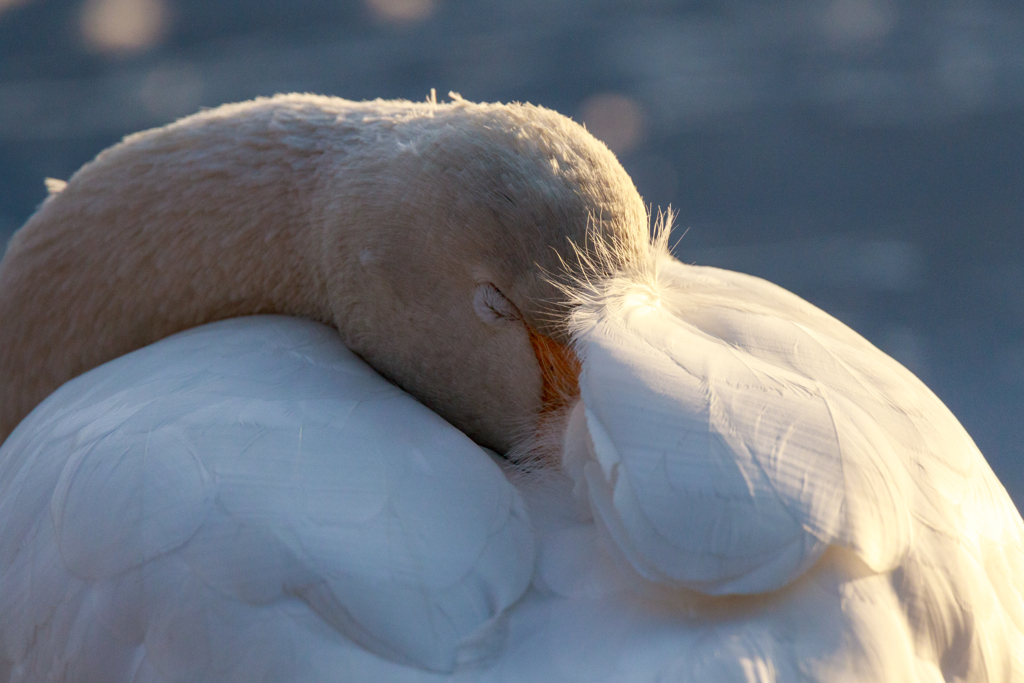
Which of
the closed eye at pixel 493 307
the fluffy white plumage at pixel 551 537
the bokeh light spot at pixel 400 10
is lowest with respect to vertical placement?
the bokeh light spot at pixel 400 10

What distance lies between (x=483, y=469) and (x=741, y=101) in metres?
3.44

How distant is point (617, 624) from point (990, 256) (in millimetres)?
2864

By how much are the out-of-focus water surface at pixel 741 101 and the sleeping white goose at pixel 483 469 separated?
1.66 metres

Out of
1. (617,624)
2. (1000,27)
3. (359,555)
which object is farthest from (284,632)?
(1000,27)

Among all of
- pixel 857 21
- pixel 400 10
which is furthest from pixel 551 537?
pixel 857 21

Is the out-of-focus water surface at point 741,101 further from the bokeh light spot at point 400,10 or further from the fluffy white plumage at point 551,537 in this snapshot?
the fluffy white plumage at point 551,537

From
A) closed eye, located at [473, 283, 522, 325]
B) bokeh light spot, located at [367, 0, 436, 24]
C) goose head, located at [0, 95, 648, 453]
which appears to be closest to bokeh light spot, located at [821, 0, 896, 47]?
bokeh light spot, located at [367, 0, 436, 24]

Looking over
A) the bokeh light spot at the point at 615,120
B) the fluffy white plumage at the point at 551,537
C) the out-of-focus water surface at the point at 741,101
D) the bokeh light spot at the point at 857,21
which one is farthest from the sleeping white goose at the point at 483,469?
the bokeh light spot at the point at 857,21

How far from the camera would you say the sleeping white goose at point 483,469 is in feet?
2.63

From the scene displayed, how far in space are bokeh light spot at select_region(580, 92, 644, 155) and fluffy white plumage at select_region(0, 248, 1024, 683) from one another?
2839 mm

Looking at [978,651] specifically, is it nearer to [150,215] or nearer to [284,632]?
[284,632]

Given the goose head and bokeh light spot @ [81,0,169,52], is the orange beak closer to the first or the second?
the goose head

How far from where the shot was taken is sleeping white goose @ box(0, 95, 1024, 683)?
80 centimetres

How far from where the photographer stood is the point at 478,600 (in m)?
0.83
